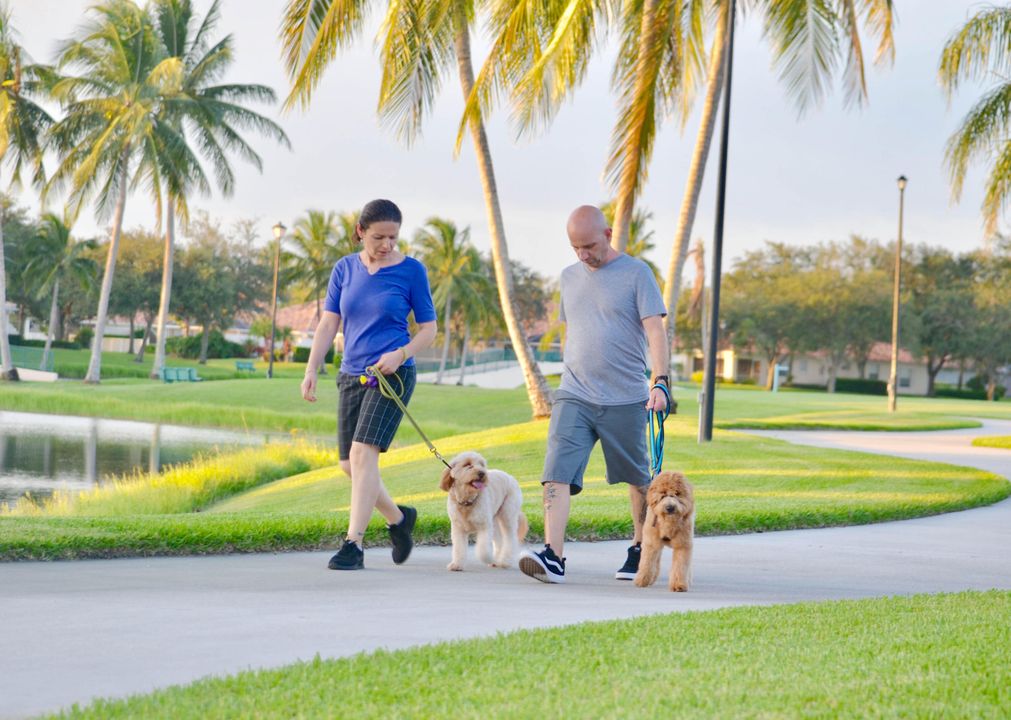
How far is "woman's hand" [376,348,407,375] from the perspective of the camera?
21.0ft

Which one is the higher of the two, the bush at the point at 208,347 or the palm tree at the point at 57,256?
the palm tree at the point at 57,256

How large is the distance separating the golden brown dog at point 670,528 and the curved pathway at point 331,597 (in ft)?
0.45

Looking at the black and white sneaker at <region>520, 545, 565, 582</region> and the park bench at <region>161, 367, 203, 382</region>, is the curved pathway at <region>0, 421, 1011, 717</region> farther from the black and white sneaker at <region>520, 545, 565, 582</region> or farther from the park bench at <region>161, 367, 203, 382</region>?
the park bench at <region>161, 367, 203, 382</region>

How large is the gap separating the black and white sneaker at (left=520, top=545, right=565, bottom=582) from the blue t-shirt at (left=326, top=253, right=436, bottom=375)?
1.34 meters

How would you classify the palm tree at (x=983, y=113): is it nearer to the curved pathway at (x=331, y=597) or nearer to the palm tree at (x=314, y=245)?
the curved pathway at (x=331, y=597)

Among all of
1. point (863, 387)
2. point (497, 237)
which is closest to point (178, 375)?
point (497, 237)

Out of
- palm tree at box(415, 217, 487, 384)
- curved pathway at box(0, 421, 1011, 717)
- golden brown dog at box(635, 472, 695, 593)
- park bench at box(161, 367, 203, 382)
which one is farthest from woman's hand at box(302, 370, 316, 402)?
palm tree at box(415, 217, 487, 384)

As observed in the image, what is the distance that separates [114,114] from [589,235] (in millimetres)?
38383

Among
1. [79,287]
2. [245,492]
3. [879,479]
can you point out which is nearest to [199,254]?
[79,287]

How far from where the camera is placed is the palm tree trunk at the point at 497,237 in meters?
20.1

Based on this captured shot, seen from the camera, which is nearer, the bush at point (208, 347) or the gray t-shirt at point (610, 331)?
the gray t-shirt at point (610, 331)

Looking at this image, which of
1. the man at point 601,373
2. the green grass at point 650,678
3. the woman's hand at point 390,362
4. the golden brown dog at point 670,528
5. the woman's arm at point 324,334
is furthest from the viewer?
the woman's arm at point 324,334

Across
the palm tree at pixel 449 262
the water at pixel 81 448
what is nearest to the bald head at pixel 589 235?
the water at pixel 81 448

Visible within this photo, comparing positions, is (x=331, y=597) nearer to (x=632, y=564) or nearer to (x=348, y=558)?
(x=348, y=558)
